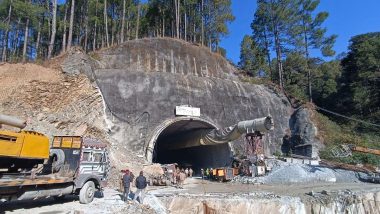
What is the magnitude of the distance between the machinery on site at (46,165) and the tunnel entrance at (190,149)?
15.5 meters

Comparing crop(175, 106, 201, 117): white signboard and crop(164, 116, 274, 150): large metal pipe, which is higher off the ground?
crop(175, 106, 201, 117): white signboard

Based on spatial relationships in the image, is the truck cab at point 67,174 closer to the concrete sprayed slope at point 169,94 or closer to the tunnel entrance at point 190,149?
the concrete sprayed slope at point 169,94

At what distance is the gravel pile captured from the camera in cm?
2517

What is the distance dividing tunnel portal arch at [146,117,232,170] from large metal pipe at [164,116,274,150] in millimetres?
133

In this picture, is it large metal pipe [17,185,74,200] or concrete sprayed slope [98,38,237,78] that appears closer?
large metal pipe [17,185,74,200]

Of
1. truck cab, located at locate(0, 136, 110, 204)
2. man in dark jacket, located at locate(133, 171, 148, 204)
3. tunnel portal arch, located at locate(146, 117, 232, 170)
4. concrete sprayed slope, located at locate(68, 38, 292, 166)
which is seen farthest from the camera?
tunnel portal arch, located at locate(146, 117, 232, 170)

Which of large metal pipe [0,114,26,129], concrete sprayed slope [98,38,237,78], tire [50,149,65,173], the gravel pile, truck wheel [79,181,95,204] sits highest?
concrete sprayed slope [98,38,237,78]

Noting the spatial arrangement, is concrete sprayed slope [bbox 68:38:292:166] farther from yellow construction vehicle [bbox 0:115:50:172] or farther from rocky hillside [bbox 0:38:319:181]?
yellow construction vehicle [bbox 0:115:50:172]

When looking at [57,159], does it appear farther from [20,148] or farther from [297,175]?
[297,175]

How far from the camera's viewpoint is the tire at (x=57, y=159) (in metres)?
14.8

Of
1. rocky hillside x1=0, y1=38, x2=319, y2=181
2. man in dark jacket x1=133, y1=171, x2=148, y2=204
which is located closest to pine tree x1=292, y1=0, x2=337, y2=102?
rocky hillside x1=0, y1=38, x2=319, y2=181

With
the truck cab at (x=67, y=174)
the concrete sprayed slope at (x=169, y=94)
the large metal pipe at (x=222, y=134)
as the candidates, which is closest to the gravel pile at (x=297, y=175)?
the large metal pipe at (x=222, y=134)

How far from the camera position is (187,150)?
134 feet

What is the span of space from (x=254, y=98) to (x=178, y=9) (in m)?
20.2
